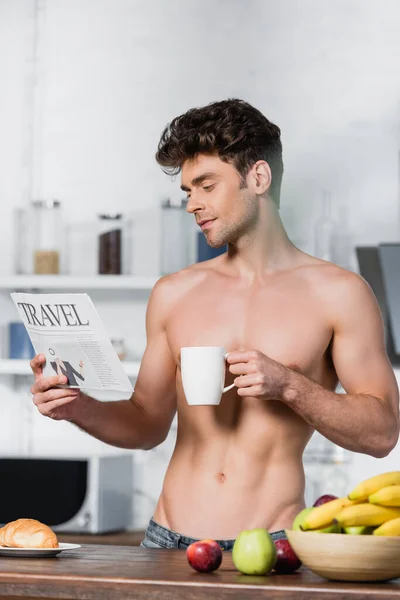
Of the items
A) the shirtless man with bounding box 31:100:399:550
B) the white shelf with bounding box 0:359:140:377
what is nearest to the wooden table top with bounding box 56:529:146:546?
the white shelf with bounding box 0:359:140:377

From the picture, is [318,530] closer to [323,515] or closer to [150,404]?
[323,515]

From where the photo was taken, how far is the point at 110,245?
3980mm

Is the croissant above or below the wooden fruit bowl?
below

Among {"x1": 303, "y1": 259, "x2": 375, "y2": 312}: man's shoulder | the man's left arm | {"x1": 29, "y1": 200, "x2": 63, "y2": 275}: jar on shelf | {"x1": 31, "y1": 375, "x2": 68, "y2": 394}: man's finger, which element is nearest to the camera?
the man's left arm

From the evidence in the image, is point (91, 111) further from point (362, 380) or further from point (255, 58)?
point (362, 380)

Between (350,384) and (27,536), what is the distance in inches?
28.8

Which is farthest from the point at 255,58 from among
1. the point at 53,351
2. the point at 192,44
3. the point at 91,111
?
the point at 53,351

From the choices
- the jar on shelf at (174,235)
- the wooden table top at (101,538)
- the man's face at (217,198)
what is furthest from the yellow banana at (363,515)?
the jar on shelf at (174,235)

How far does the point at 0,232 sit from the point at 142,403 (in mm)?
2067

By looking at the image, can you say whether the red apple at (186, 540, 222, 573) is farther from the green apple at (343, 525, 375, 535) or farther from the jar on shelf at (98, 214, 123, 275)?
the jar on shelf at (98, 214, 123, 275)

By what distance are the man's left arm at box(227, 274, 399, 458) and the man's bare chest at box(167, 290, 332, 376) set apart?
0.05 metres

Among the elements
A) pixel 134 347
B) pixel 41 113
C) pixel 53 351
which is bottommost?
pixel 134 347

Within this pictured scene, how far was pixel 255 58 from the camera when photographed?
4.08 m

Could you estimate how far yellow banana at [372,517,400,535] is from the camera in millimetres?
1471
